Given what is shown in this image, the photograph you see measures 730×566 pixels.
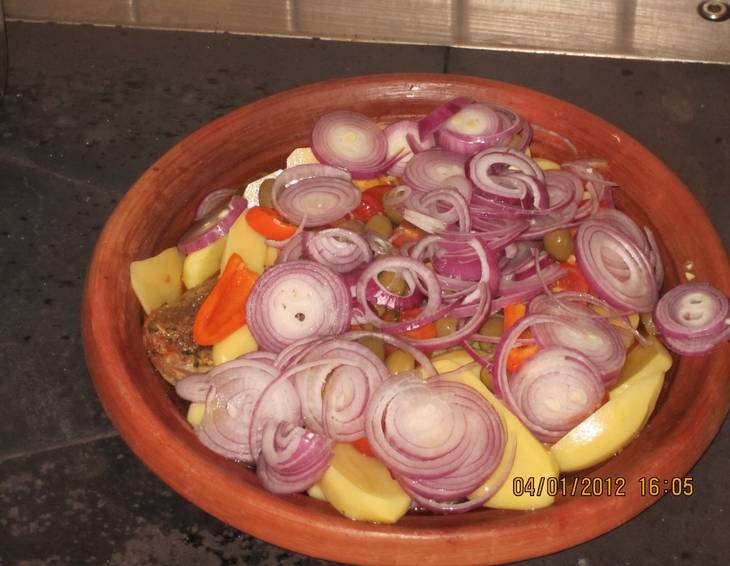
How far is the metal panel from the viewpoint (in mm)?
2639

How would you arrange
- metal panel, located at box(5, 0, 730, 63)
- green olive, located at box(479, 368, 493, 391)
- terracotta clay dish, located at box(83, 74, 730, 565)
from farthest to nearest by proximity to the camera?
metal panel, located at box(5, 0, 730, 63) → green olive, located at box(479, 368, 493, 391) → terracotta clay dish, located at box(83, 74, 730, 565)

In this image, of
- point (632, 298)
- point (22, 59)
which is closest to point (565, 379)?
point (632, 298)

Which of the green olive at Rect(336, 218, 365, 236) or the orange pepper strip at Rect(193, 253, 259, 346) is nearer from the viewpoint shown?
the orange pepper strip at Rect(193, 253, 259, 346)

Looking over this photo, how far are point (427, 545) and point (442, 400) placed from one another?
8.8 inches

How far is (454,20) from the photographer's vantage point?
270 centimetres

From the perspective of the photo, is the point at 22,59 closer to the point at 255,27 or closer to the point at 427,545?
the point at 255,27

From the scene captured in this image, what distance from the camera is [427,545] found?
1354 millimetres

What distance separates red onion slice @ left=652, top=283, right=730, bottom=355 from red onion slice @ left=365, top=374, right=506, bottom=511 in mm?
366

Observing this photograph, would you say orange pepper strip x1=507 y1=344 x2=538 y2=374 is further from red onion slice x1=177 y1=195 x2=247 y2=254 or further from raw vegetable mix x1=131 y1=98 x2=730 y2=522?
red onion slice x1=177 y1=195 x2=247 y2=254

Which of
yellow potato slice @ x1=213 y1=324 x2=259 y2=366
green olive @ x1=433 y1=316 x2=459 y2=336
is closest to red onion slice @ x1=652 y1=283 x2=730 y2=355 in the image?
green olive @ x1=433 y1=316 x2=459 y2=336

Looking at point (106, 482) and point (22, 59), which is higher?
point (22, 59)

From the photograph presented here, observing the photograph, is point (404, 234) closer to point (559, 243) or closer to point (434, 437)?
point (559, 243)

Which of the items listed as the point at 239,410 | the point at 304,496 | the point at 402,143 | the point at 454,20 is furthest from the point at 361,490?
the point at 454,20

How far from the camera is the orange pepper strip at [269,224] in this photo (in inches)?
69.1
